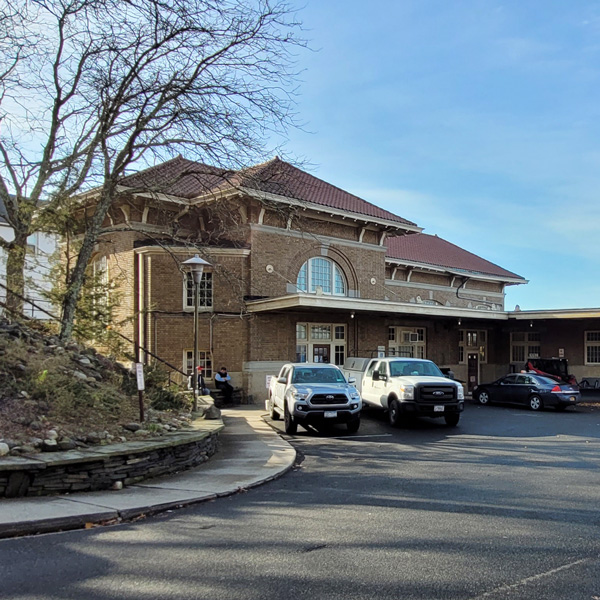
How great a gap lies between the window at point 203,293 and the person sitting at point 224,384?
2857 millimetres

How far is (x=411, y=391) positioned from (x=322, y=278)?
38.6ft

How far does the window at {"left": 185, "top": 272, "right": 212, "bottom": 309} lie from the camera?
76.1ft

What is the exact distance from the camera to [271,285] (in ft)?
80.6

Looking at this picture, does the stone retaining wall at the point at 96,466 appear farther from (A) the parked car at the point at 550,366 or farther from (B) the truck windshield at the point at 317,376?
(A) the parked car at the point at 550,366

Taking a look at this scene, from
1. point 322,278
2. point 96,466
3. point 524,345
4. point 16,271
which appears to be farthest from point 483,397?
point 96,466

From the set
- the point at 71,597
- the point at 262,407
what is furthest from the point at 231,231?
the point at 71,597

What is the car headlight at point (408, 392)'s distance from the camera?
626 inches

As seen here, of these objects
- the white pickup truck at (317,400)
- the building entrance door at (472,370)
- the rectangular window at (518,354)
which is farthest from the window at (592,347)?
the white pickup truck at (317,400)

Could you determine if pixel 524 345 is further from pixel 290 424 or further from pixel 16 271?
pixel 16 271

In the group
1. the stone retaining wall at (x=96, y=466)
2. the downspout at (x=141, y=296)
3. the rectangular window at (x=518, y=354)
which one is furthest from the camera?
the rectangular window at (x=518, y=354)

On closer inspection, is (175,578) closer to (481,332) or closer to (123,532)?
(123,532)

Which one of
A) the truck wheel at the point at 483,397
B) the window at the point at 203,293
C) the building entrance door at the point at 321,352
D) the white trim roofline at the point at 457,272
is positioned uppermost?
the white trim roofline at the point at 457,272

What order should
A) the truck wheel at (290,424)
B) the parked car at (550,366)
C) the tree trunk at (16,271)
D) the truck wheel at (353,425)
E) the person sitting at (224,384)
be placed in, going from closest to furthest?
1. the truck wheel at (290,424)
2. the truck wheel at (353,425)
3. the tree trunk at (16,271)
4. the person sitting at (224,384)
5. the parked car at (550,366)

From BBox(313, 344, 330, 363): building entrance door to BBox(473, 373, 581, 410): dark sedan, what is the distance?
697 cm
